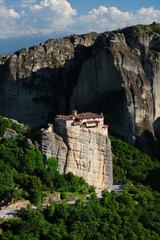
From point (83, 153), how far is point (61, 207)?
9.14 meters

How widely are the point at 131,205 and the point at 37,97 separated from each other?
103ft

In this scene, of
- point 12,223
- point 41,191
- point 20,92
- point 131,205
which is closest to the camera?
point 12,223

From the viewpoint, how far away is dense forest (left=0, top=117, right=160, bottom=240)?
25.1m

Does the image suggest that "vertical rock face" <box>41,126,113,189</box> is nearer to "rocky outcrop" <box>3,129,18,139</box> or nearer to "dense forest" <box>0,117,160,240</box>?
"dense forest" <box>0,117,160,240</box>

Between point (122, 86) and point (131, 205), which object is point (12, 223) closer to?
point (131, 205)

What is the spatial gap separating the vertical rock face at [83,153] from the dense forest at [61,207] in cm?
98

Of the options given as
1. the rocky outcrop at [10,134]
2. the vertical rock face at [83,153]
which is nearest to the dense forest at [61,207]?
the rocky outcrop at [10,134]

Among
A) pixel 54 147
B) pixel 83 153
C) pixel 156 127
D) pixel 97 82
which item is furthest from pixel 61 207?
pixel 156 127

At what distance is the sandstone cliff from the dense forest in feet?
49.0

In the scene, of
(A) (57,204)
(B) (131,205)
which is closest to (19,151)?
(A) (57,204)

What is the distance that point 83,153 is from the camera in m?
35.9

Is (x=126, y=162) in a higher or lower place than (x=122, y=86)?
lower

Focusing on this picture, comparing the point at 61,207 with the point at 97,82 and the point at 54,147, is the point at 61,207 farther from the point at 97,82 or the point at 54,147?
the point at 97,82

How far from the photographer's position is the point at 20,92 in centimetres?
5697
